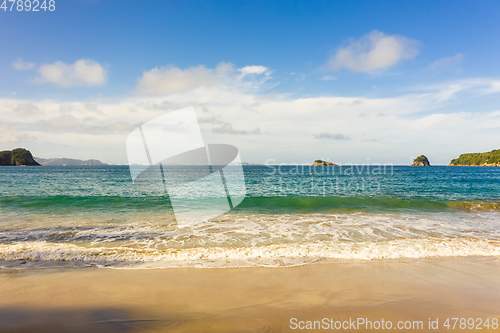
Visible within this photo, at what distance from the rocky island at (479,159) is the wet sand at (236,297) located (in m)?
189

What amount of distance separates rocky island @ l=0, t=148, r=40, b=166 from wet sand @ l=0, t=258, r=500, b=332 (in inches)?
6991

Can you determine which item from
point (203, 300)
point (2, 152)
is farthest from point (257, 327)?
point (2, 152)

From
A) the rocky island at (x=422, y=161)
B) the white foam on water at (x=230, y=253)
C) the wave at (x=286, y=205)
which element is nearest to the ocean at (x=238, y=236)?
the white foam on water at (x=230, y=253)

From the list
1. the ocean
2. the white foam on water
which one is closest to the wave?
the ocean

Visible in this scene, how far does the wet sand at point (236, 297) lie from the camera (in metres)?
4.09

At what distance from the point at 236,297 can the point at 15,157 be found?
184323 millimetres

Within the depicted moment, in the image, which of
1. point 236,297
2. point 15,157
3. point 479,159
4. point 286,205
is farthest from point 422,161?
point 15,157

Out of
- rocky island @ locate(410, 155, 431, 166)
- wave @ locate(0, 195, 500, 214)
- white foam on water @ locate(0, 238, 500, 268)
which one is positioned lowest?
wave @ locate(0, 195, 500, 214)

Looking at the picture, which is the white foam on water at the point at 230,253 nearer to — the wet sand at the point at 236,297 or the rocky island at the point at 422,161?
the wet sand at the point at 236,297

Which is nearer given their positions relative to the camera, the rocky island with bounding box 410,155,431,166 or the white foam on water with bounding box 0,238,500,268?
the white foam on water with bounding box 0,238,500,268

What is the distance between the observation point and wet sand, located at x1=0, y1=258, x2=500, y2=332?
4090mm

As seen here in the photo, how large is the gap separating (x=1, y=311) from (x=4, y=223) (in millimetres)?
9785

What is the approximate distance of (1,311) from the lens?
436 cm

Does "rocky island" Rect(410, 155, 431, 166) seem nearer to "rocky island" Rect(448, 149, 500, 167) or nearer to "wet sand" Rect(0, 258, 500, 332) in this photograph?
"rocky island" Rect(448, 149, 500, 167)
